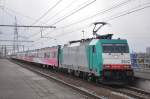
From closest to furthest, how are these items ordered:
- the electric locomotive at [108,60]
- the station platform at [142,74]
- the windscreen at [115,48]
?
the electric locomotive at [108,60] < the windscreen at [115,48] < the station platform at [142,74]

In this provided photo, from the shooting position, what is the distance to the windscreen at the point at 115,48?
20438 mm

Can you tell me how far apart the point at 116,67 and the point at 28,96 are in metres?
6.94

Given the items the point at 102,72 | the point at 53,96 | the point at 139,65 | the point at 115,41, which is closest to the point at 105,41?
the point at 115,41

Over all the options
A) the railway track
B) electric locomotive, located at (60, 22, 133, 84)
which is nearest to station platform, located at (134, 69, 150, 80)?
electric locomotive, located at (60, 22, 133, 84)

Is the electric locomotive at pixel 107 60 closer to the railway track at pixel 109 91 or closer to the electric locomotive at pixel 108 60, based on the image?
the electric locomotive at pixel 108 60

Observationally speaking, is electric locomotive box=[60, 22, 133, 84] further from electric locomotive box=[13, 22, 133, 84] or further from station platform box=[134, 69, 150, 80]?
station platform box=[134, 69, 150, 80]

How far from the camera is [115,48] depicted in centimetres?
2064

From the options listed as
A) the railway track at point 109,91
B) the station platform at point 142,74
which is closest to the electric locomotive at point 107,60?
the railway track at point 109,91

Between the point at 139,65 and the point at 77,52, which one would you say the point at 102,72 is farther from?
the point at 139,65

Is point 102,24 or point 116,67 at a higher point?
point 102,24

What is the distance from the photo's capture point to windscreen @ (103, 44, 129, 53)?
67.1 ft

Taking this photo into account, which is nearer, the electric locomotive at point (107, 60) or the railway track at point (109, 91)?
the railway track at point (109, 91)

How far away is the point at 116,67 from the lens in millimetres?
19922

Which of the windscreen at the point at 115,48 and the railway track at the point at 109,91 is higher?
the windscreen at the point at 115,48
